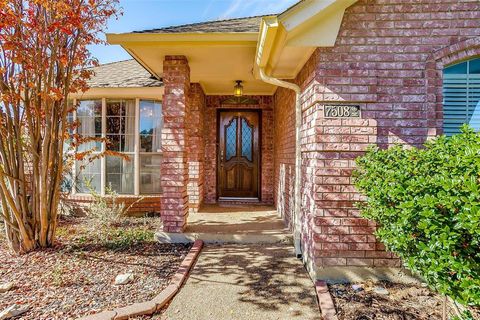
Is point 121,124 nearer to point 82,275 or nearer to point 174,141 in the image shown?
point 174,141

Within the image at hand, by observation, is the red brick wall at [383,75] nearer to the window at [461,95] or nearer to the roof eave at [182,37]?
the window at [461,95]

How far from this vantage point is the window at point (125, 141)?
6.57m

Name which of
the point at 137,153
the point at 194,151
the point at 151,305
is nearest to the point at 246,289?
the point at 151,305

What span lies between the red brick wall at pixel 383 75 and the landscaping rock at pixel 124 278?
2.19 metres

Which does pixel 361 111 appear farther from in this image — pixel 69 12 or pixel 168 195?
pixel 69 12

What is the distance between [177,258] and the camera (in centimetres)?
401

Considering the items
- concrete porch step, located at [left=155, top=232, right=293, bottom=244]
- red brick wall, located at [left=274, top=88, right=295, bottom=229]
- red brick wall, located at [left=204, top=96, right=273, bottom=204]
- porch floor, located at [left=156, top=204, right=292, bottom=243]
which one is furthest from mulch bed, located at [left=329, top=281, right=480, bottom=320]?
red brick wall, located at [left=204, top=96, right=273, bottom=204]

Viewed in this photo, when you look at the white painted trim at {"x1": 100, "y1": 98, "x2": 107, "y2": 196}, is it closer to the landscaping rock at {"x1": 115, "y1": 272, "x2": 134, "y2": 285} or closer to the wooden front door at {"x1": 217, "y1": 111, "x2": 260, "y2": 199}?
the wooden front door at {"x1": 217, "y1": 111, "x2": 260, "y2": 199}

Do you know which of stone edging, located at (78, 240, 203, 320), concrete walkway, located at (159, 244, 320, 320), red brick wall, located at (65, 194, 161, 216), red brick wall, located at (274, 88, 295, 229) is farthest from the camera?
red brick wall, located at (65, 194, 161, 216)

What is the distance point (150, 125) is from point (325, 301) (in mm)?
5128

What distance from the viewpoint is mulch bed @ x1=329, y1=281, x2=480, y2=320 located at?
2662 millimetres

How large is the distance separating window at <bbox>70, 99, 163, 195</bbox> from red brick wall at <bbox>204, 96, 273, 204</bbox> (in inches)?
50.5

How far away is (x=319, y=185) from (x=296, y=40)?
1569 millimetres

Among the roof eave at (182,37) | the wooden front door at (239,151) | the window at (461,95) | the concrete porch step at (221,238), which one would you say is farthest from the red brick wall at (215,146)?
the window at (461,95)
